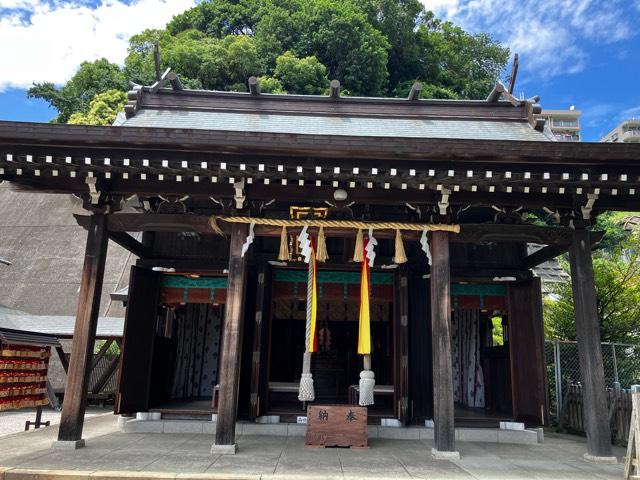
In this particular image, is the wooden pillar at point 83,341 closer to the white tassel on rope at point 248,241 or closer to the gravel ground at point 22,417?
the white tassel on rope at point 248,241

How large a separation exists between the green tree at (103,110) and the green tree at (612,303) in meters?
26.8

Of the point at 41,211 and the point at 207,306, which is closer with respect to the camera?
the point at 207,306

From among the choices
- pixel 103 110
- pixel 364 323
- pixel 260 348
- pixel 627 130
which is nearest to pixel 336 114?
pixel 364 323

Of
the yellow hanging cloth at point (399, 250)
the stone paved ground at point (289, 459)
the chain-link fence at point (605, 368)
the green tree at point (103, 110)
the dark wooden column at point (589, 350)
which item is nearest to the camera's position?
the stone paved ground at point (289, 459)

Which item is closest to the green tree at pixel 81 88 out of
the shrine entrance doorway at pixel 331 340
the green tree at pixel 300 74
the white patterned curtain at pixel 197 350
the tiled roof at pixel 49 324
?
the green tree at pixel 300 74

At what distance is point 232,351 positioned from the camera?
21.6ft

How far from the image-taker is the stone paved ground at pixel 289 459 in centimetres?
→ 542

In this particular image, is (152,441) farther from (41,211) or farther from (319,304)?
(41,211)

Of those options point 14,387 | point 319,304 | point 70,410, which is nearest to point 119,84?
point 14,387

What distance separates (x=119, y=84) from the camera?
33.6 metres

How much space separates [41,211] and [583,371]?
33.5m

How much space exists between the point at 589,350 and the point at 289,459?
4715mm

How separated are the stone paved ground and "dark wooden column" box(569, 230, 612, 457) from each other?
0.42m

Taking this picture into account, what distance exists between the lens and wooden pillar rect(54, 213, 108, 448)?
6484 mm
